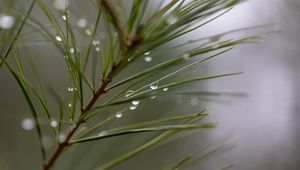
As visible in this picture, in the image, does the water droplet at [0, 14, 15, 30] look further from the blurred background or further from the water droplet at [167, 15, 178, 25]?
the blurred background

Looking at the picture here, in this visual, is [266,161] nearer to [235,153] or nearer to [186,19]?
[235,153]

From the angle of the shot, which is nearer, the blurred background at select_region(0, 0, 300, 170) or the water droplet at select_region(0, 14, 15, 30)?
the water droplet at select_region(0, 14, 15, 30)

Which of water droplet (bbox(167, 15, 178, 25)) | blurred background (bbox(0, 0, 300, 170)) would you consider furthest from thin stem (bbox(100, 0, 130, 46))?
blurred background (bbox(0, 0, 300, 170))

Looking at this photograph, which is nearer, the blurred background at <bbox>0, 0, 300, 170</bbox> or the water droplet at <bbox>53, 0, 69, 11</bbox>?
the water droplet at <bbox>53, 0, 69, 11</bbox>

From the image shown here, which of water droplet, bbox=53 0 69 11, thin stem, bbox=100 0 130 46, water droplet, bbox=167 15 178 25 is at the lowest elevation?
thin stem, bbox=100 0 130 46

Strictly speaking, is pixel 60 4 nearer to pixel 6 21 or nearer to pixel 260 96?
pixel 6 21

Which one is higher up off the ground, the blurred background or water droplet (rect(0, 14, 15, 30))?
the blurred background

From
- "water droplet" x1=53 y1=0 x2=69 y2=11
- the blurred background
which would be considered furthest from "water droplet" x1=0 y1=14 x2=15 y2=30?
the blurred background

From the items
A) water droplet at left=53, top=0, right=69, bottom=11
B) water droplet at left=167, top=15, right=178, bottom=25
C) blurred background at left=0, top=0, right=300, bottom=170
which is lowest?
water droplet at left=167, top=15, right=178, bottom=25

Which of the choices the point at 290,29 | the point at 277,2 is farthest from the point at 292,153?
the point at 277,2

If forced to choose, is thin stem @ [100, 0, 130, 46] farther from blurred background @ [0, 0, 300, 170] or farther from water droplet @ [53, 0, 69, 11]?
blurred background @ [0, 0, 300, 170]

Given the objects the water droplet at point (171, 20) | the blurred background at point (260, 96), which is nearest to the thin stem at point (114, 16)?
the water droplet at point (171, 20)
